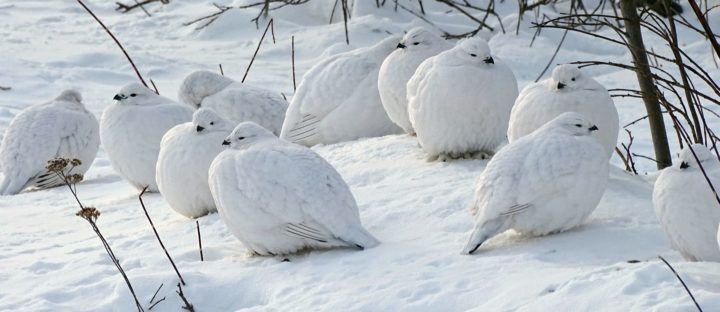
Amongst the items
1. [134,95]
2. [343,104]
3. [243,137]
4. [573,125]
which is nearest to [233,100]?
[343,104]

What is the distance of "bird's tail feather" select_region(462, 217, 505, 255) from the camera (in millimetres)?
4895

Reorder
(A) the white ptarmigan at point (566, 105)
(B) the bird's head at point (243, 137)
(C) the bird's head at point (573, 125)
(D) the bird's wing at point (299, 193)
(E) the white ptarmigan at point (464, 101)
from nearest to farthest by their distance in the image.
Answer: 1. (D) the bird's wing at point (299, 193)
2. (C) the bird's head at point (573, 125)
3. (B) the bird's head at point (243, 137)
4. (A) the white ptarmigan at point (566, 105)
5. (E) the white ptarmigan at point (464, 101)

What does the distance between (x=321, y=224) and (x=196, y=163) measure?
4.49 feet

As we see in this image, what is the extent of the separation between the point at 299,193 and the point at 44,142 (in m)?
3.79

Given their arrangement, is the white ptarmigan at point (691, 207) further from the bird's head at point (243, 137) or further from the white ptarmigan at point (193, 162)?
the white ptarmigan at point (193, 162)

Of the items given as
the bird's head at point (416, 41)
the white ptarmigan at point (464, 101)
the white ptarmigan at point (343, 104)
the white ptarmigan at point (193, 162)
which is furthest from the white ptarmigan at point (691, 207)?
the white ptarmigan at point (343, 104)

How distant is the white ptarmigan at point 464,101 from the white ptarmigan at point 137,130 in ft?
5.48

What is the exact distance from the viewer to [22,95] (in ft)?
36.1

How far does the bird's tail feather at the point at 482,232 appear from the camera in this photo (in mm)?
4895

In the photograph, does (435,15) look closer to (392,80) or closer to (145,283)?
(392,80)

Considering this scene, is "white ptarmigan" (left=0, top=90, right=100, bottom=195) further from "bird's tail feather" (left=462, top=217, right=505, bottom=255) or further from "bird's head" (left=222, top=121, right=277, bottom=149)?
"bird's tail feather" (left=462, top=217, right=505, bottom=255)

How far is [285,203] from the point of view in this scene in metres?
5.20

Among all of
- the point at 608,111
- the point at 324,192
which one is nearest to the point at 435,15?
the point at 608,111

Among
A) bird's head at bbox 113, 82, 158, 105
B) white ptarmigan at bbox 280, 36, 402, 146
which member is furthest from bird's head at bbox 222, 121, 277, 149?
white ptarmigan at bbox 280, 36, 402, 146
